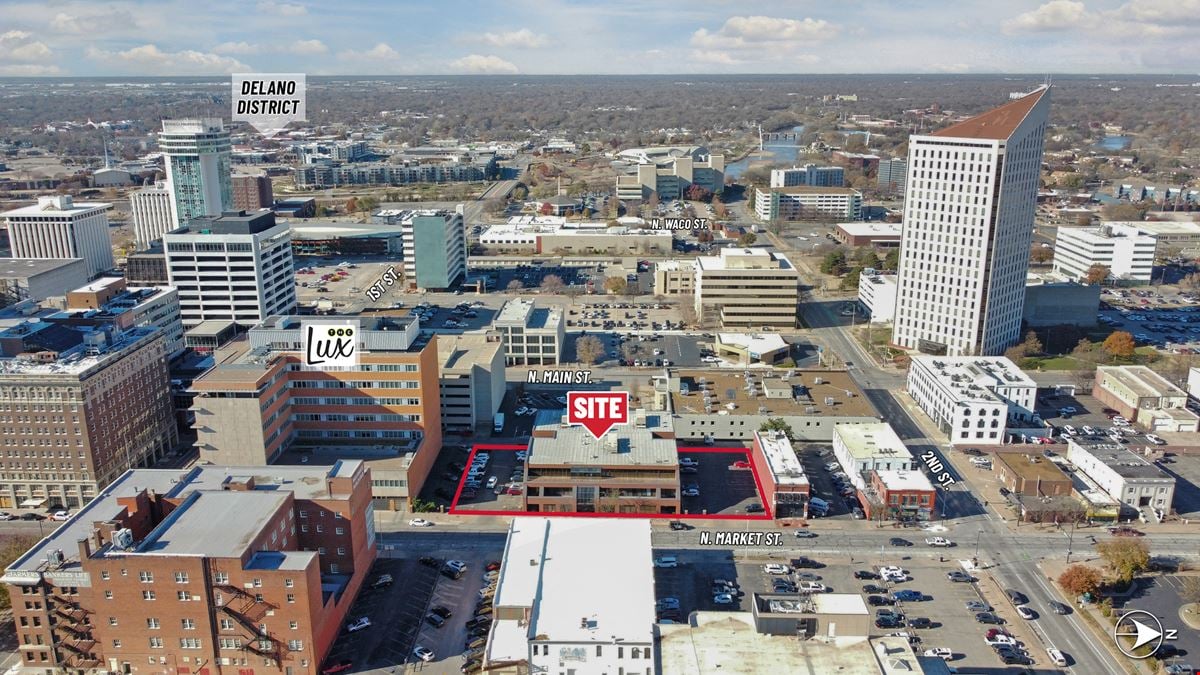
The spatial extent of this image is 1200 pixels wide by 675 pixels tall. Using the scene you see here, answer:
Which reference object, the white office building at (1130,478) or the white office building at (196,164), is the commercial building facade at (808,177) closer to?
the white office building at (196,164)

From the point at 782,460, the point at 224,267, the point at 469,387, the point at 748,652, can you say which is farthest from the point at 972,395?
the point at 224,267

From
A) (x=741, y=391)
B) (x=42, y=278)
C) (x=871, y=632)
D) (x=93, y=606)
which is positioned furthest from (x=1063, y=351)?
(x=42, y=278)

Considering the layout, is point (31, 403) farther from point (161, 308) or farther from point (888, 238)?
point (888, 238)

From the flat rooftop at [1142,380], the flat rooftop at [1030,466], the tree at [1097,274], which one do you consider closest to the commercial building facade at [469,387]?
the flat rooftop at [1030,466]

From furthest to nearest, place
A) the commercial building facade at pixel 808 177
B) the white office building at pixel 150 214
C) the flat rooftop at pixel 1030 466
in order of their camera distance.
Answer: the commercial building facade at pixel 808 177, the white office building at pixel 150 214, the flat rooftop at pixel 1030 466

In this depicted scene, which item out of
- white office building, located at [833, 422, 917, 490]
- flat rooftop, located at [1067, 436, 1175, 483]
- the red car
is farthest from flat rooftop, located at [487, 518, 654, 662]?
flat rooftop, located at [1067, 436, 1175, 483]

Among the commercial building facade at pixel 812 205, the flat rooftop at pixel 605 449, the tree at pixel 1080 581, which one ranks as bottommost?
the tree at pixel 1080 581

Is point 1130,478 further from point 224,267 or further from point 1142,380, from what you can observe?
point 224,267
